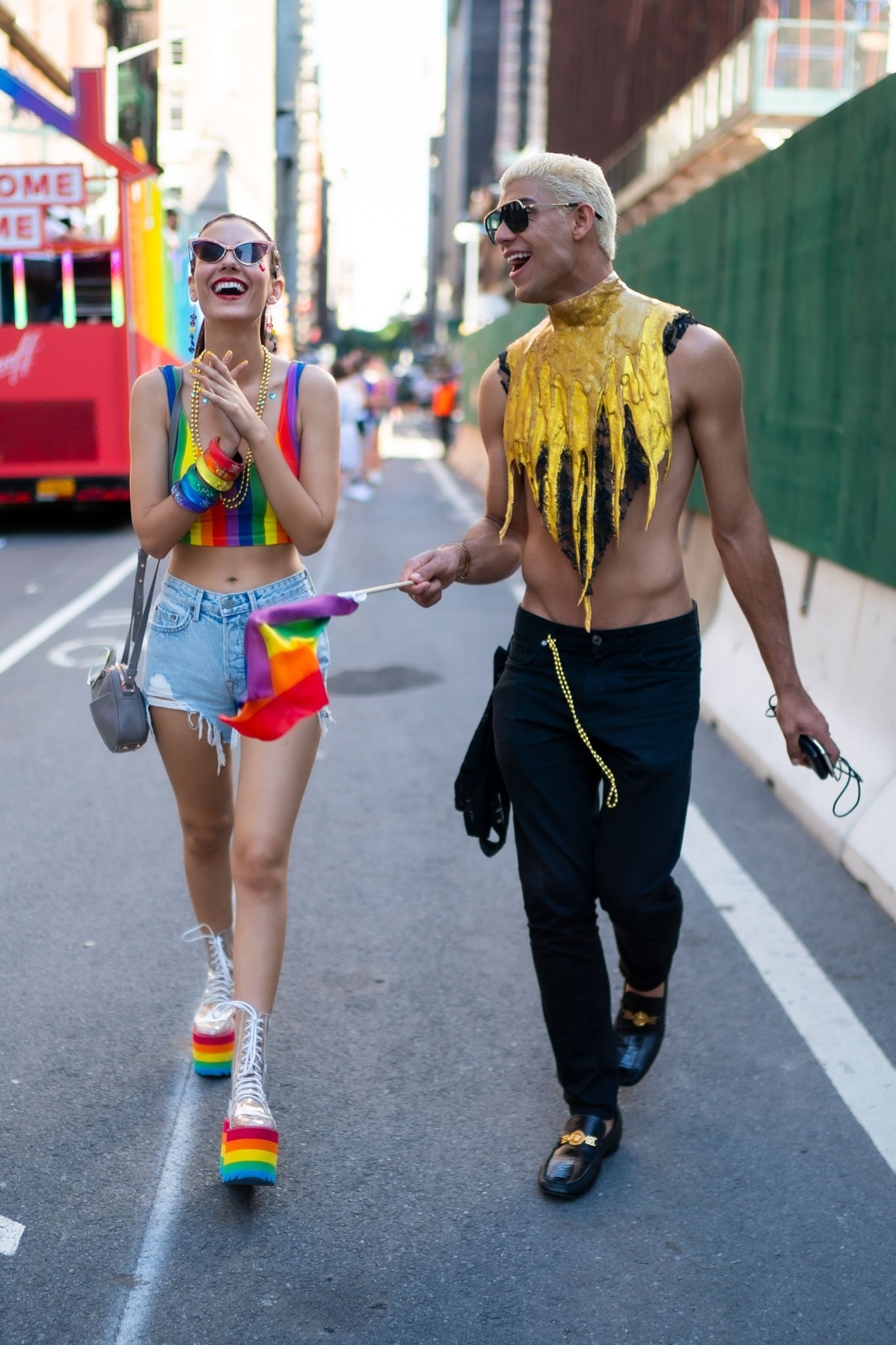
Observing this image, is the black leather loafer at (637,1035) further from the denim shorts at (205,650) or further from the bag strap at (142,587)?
the bag strap at (142,587)

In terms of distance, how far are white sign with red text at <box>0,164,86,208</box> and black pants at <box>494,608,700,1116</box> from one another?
1626 cm

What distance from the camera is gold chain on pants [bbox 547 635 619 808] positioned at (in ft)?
11.3

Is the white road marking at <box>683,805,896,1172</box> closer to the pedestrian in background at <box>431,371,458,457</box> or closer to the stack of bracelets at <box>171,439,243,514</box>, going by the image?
the stack of bracelets at <box>171,439,243,514</box>

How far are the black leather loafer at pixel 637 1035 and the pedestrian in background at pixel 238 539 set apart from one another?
936mm

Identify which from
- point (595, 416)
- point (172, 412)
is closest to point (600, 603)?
point (595, 416)

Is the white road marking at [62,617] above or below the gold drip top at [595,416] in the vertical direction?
below

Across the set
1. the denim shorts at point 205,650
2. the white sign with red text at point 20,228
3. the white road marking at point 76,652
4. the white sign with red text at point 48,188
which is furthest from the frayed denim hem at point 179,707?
the white sign with red text at point 48,188

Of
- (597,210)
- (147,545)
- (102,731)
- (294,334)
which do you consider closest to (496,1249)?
(102,731)

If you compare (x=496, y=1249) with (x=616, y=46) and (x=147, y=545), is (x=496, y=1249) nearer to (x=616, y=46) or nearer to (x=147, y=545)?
(x=147, y=545)

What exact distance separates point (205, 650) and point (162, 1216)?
1.23m

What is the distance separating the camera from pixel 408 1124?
3678 mm

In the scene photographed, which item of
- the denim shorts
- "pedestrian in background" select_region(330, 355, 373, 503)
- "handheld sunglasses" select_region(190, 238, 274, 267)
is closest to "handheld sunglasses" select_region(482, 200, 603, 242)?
"handheld sunglasses" select_region(190, 238, 274, 267)

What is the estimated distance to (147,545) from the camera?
3.50 metres

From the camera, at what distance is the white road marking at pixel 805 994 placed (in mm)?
3803
